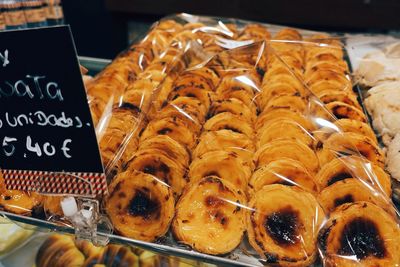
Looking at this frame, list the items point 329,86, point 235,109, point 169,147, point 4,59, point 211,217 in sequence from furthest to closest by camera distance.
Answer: point 329,86, point 235,109, point 169,147, point 211,217, point 4,59

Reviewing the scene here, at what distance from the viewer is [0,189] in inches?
62.5

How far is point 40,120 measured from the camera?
134 cm

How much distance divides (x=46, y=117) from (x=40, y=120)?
0.09ft

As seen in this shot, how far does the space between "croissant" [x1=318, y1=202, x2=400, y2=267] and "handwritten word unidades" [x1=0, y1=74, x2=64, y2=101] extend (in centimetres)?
98

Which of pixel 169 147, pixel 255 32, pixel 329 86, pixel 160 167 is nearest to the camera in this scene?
pixel 160 167

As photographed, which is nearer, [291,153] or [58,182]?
[58,182]

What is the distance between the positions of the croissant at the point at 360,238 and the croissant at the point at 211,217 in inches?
11.4

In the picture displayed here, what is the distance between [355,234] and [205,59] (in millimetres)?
1337

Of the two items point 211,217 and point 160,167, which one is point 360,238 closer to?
point 211,217

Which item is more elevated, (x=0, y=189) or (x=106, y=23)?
(x=0, y=189)

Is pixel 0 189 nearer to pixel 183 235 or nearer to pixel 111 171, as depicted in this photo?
pixel 111 171

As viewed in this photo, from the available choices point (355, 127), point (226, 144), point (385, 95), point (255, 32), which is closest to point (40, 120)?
point (226, 144)

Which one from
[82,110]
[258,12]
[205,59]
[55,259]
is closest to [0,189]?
[55,259]

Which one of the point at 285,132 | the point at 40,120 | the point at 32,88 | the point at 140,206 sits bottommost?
the point at 140,206
